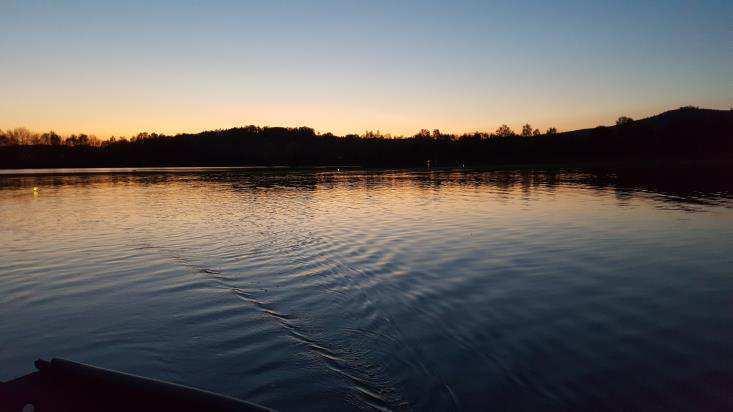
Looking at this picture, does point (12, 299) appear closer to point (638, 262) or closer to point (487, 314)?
point (487, 314)

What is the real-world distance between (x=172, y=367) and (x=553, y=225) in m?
23.6

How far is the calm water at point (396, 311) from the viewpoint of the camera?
27.0ft

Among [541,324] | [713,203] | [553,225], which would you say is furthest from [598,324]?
[713,203]

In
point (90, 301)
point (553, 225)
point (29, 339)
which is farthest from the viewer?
point (553, 225)

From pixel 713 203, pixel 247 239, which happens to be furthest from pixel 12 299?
pixel 713 203

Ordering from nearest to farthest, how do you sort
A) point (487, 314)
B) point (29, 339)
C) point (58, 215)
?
point (29, 339)
point (487, 314)
point (58, 215)

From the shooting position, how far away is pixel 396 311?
12.4m

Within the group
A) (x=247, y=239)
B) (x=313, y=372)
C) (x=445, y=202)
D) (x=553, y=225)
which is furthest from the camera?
(x=445, y=202)

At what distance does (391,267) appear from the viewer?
17547 millimetres

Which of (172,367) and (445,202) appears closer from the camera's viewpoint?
(172,367)

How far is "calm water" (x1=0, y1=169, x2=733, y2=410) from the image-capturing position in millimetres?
8242

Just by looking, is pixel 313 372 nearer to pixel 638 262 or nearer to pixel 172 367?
pixel 172 367

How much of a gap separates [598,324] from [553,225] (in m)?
16.8

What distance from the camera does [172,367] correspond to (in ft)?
29.9
